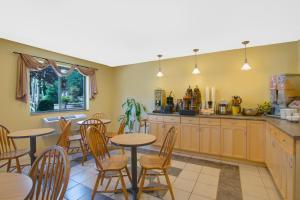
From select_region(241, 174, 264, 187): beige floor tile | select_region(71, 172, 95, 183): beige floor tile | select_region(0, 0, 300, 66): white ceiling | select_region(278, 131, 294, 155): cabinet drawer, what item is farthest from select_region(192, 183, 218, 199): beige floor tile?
select_region(0, 0, 300, 66): white ceiling

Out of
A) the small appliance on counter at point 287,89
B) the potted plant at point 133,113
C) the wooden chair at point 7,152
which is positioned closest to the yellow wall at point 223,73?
the potted plant at point 133,113

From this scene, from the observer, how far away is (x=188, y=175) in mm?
2758

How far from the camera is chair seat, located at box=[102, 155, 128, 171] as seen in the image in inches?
79.5

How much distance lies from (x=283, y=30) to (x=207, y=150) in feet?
8.69

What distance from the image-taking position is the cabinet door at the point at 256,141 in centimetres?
300

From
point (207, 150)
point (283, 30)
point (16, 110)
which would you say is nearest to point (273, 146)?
point (207, 150)

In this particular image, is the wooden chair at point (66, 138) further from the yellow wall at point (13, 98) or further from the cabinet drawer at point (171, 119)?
the cabinet drawer at point (171, 119)

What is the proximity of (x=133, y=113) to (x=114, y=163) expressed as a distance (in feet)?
9.83

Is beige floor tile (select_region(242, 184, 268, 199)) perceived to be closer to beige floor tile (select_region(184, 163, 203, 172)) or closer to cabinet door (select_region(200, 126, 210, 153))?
beige floor tile (select_region(184, 163, 203, 172))

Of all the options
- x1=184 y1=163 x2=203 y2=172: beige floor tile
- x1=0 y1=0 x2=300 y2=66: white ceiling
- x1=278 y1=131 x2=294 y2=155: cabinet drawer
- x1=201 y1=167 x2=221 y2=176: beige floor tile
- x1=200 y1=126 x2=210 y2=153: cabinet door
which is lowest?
x1=201 y1=167 x2=221 y2=176: beige floor tile

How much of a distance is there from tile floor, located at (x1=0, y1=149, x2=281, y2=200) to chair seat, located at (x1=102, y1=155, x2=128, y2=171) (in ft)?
1.50

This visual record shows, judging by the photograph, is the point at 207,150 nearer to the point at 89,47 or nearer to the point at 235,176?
the point at 235,176

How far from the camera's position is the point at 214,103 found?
3.90 meters

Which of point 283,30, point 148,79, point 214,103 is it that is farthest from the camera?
point 148,79
